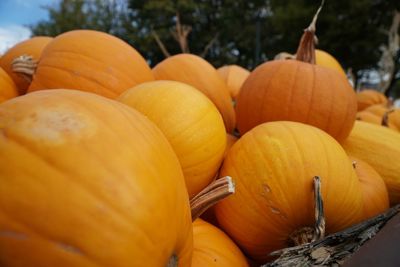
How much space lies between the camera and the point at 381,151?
124cm

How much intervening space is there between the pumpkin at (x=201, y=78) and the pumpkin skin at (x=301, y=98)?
0.43 feet

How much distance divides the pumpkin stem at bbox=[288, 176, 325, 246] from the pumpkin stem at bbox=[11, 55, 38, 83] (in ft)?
3.06

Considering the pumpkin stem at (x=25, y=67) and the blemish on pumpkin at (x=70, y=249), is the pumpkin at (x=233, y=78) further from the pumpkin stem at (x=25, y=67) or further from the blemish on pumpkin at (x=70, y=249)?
the blemish on pumpkin at (x=70, y=249)

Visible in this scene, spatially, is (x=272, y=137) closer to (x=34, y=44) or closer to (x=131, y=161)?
(x=131, y=161)

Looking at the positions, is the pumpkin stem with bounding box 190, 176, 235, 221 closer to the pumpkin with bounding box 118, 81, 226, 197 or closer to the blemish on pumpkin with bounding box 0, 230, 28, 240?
the pumpkin with bounding box 118, 81, 226, 197

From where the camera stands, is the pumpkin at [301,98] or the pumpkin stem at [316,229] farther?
the pumpkin at [301,98]

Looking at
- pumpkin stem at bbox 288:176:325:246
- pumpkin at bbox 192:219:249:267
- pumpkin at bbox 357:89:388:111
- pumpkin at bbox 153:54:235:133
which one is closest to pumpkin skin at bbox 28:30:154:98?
pumpkin at bbox 153:54:235:133

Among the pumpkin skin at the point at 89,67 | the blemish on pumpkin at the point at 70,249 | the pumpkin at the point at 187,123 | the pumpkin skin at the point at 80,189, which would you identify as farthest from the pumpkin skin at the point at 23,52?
the blemish on pumpkin at the point at 70,249

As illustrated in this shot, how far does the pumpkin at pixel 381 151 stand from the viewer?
3.92 ft

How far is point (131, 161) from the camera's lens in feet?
1.71

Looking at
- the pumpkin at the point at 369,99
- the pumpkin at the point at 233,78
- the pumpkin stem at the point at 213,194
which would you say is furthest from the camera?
the pumpkin at the point at 369,99

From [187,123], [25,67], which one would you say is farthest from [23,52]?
[187,123]

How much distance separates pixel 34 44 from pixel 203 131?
93 centimetres

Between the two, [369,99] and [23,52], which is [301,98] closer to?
[23,52]
